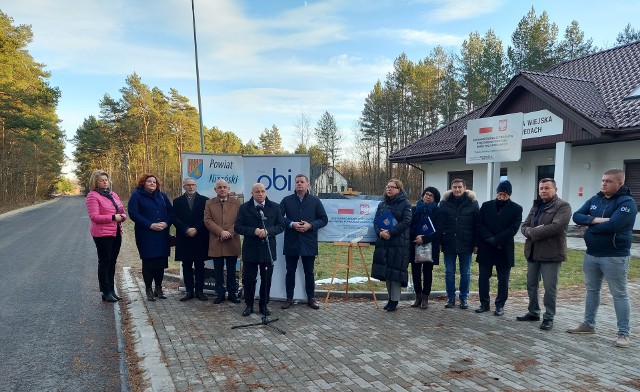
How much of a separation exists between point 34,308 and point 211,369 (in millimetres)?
3709

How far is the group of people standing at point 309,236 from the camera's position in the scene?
5.67 meters

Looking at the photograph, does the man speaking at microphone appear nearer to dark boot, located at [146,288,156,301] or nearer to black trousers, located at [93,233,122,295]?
dark boot, located at [146,288,156,301]

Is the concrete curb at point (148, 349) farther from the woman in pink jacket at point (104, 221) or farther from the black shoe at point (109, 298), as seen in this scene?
the woman in pink jacket at point (104, 221)

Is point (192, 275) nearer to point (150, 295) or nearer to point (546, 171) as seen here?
point (150, 295)

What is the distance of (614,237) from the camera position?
15.2 ft

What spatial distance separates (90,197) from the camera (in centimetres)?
616

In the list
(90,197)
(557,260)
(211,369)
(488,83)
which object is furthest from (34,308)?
(488,83)

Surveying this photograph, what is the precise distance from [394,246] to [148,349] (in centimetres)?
336

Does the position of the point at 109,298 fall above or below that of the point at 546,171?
below

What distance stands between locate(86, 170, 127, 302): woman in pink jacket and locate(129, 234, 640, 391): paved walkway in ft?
3.14

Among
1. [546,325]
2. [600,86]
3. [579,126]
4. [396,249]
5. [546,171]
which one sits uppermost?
[600,86]

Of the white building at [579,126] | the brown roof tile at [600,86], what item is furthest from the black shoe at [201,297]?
the brown roof tile at [600,86]

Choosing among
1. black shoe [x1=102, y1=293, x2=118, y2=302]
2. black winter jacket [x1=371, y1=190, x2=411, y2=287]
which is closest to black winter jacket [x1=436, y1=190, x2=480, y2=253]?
black winter jacket [x1=371, y1=190, x2=411, y2=287]

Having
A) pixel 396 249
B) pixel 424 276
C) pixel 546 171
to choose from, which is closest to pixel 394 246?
pixel 396 249
